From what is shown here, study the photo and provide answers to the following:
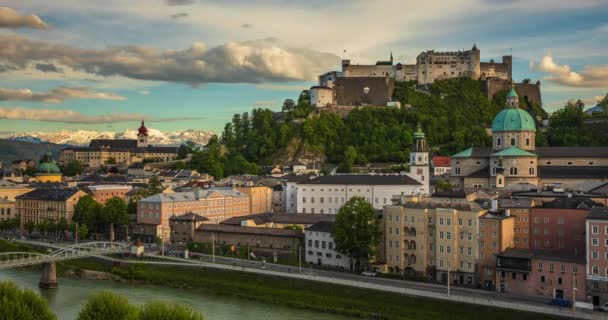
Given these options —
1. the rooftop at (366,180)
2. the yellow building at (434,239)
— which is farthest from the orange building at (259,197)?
the yellow building at (434,239)

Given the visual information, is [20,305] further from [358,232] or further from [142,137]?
[142,137]

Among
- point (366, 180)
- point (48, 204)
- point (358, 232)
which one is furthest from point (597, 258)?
point (48, 204)

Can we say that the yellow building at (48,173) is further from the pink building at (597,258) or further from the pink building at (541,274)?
the pink building at (597,258)

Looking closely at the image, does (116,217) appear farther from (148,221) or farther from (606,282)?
(606,282)

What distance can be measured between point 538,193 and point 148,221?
1163 inches

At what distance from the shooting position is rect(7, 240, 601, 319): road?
104 feet

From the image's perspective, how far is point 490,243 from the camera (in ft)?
124

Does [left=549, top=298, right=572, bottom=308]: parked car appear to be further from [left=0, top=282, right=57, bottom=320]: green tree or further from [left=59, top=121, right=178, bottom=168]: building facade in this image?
[left=59, top=121, right=178, bottom=168]: building facade

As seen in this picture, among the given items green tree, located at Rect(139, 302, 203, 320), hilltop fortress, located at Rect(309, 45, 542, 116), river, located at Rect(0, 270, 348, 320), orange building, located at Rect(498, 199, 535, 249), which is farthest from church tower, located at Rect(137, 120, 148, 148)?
green tree, located at Rect(139, 302, 203, 320)

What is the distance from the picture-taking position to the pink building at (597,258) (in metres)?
33.0

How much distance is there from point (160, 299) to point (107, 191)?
3479cm

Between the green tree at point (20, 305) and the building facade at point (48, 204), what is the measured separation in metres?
37.5

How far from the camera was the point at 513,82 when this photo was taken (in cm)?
10275

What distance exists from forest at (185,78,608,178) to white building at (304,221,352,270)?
117 feet
